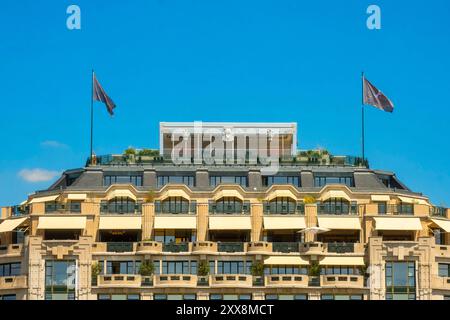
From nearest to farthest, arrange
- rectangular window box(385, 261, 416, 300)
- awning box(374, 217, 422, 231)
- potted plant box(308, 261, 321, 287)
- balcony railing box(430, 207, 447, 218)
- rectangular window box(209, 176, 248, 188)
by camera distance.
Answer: rectangular window box(385, 261, 416, 300) → potted plant box(308, 261, 321, 287) → awning box(374, 217, 422, 231) → balcony railing box(430, 207, 447, 218) → rectangular window box(209, 176, 248, 188)

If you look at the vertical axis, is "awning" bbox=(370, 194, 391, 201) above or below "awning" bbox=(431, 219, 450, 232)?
above

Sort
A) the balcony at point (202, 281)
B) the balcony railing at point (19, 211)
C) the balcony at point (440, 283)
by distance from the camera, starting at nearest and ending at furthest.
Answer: the balcony at point (202, 281) < the balcony at point (440, 283) < the balcony railing at point (19, 211)

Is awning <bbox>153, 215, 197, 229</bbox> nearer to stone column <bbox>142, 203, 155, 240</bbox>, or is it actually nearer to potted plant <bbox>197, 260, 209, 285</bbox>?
stone column <bbox>142, 203, 155, 240</bbox>

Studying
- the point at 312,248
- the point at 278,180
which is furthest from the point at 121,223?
the point at 312,248

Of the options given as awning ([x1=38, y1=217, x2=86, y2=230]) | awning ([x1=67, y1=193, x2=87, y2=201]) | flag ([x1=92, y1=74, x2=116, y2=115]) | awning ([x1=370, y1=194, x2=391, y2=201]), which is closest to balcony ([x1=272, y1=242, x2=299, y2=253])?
awning ([x1=370, y1=194, x2=391, y2=201])

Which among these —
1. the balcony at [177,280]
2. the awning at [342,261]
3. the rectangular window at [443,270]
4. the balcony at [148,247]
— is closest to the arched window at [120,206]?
the balcony at [148,247]

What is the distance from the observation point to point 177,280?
109500 mm

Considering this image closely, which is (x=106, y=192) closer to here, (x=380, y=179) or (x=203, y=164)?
(x=203, y=164)

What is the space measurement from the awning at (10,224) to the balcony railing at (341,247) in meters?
30.8

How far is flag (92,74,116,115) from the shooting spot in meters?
124

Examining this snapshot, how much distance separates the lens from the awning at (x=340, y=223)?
115125 millimetres

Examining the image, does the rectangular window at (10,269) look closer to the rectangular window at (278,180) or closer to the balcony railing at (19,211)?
the balcony railing at (19,211)

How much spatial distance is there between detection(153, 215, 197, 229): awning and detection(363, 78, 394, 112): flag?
2271 centimetres

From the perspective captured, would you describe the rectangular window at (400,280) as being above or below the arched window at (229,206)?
below
